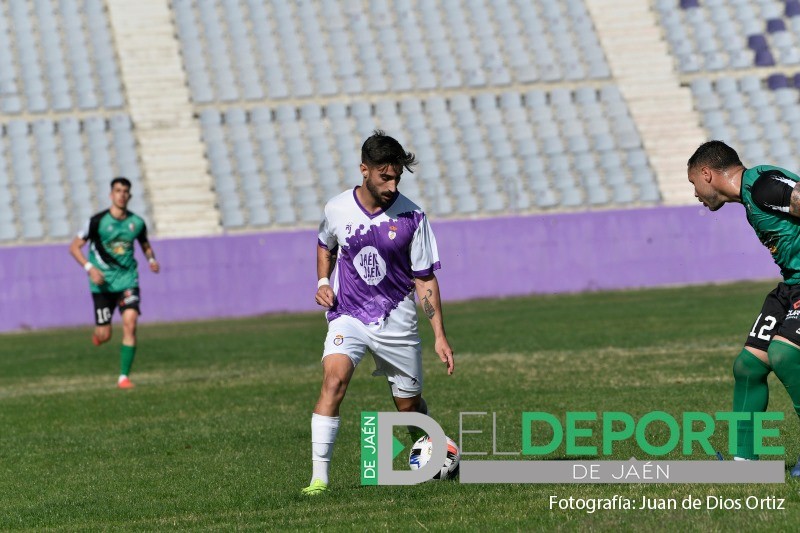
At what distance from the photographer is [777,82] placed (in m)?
38.7

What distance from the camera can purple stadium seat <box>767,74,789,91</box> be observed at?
127 feet

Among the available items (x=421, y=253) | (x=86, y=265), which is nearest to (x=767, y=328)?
(x=421, y=253)

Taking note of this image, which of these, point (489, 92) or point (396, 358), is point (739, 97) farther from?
point (396, 358)

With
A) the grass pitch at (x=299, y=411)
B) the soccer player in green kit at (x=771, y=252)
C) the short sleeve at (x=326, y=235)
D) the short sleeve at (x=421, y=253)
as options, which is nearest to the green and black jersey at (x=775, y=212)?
the soccer player in green kit at (x=771, y=252)

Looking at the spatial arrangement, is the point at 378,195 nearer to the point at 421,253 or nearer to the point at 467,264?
the point at 421,253

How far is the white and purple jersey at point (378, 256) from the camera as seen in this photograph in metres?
8.70

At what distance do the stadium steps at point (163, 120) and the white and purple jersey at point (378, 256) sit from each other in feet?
79.6

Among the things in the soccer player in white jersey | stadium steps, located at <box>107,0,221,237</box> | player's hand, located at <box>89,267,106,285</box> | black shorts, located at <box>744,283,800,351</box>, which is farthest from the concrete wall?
black shorts, located at <box>744,283,800,351</box>

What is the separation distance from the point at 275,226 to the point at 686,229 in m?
9.90

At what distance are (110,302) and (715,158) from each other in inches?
426

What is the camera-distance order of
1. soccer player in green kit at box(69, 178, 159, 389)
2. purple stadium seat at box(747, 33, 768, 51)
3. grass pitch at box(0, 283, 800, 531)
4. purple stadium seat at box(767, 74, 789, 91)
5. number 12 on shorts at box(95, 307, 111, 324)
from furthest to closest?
purple stadium seat at box(747, 33, 768, 51), purple stadium seat at box(767, 74, 789, 91), number 12 on shorts at box(95, 307, 111, 324), soccer player in green kit at box(69, 178, 159, 389), grass pitch at box(0, 283, 800, 531)

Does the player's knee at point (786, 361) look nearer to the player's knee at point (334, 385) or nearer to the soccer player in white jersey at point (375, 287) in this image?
the soccer player in white jersey at point (375, 287)

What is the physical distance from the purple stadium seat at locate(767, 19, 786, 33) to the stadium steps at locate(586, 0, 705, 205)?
3.21 m

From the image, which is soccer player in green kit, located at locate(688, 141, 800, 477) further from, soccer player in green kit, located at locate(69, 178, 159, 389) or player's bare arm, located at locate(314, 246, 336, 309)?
soccer player in green kit, located at locate(69, 178, 159, 389)
